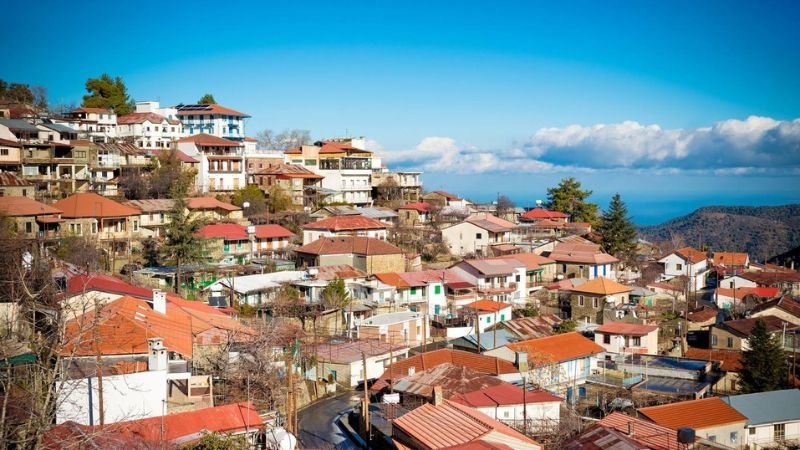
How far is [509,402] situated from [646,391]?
7126 millimetres

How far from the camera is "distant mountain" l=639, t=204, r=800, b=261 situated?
84.9 m

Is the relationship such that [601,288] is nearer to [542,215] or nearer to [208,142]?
[542,215]

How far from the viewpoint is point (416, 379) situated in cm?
2242

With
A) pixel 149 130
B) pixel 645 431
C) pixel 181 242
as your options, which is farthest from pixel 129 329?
pixel 149 130

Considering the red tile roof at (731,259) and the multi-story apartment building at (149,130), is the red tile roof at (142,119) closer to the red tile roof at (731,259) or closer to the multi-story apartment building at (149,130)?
the multi-story apartment building at (149,130)

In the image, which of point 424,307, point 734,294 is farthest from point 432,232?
point 734,294

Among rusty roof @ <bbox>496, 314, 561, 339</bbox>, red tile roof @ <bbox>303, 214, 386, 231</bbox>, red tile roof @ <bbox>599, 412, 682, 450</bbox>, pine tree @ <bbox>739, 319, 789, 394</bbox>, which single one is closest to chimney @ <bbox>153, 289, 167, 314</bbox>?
red tile roof @ <bbox>599, 412, 682, 450</bbox>

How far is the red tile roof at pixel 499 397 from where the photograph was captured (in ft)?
66.6

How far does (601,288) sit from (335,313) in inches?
572

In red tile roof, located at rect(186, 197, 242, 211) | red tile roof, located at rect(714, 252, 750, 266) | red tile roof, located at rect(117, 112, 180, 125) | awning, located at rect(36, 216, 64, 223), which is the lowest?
red tile roof, located at rect(714, 252, 750, 266)

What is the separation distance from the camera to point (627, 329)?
31.3m

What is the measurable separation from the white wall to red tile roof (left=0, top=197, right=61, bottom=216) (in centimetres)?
1867

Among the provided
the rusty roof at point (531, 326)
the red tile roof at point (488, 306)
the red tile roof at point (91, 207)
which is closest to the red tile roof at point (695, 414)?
the rusty roof at point (531, 326)

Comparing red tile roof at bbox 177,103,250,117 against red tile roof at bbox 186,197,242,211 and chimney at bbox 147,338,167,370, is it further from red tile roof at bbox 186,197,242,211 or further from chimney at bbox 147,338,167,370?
chimney at bbox 147,338,167,370
